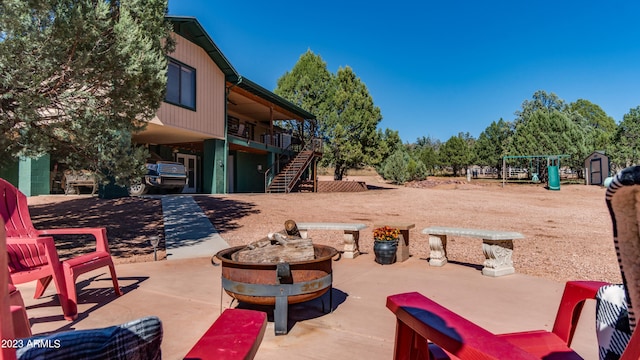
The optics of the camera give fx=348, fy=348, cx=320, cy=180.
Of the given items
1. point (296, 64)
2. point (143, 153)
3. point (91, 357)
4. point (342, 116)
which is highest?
point (296, 64)

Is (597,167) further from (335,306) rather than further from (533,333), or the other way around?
(533,333)

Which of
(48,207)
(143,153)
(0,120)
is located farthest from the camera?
(48,207)

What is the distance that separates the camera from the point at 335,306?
3990mm

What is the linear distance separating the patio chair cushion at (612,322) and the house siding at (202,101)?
47.5ft

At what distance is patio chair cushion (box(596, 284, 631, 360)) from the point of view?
141 centimetres

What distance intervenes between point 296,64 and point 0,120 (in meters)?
26.7

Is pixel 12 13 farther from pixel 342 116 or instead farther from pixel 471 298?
pixel 342 116

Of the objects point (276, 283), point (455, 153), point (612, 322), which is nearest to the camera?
point (612, 322)

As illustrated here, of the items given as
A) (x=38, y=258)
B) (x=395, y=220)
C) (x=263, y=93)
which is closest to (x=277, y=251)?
(x=38, y=258)

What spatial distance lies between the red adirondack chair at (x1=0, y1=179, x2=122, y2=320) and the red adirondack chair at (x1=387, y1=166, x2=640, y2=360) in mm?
3434

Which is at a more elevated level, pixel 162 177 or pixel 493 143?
pixel 493 143

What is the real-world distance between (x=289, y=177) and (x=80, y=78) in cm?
1543

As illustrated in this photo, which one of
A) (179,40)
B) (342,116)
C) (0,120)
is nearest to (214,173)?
(179,40)

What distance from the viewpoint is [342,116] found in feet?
93.8
